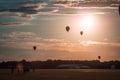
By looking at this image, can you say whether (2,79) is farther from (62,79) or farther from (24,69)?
(24,69)

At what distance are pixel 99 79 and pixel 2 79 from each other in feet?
36.5

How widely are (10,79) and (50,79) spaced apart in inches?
192

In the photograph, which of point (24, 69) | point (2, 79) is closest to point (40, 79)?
point (2, 79)

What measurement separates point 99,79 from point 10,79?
1026cm

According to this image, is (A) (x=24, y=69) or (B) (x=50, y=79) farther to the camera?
(A) (x=24, y=69)

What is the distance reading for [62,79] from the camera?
2249 inches

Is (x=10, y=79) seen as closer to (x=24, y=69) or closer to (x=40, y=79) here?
(x=40, y=79)

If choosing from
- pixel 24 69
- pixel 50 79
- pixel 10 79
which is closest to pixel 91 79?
pixel 50 79

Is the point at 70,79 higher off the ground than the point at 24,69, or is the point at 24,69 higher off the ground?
the point at 70,79

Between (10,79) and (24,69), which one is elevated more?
(10,79)

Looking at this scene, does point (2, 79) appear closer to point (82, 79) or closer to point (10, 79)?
point (10, 79)

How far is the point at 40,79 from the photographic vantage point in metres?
57.5

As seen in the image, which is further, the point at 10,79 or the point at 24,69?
the point at 24,69

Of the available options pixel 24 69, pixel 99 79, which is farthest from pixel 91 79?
pixel 24 69
